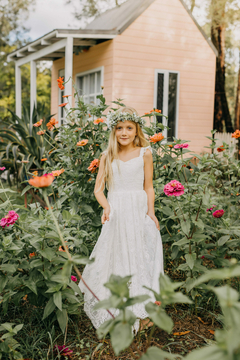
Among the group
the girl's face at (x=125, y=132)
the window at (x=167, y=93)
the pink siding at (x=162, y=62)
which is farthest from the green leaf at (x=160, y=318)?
the window at (x=167, y=93)

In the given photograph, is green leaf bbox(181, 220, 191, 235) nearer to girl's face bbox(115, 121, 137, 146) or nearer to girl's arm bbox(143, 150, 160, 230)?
girl's arm bbox(143, 150, 160, 230)

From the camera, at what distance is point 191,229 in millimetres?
2279

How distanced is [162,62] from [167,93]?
2.36ft

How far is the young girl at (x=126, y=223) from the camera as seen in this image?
2.31 meters

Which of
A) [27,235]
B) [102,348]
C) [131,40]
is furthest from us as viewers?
[131,40]

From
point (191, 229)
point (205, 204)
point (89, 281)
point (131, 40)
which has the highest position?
point (131, 40)

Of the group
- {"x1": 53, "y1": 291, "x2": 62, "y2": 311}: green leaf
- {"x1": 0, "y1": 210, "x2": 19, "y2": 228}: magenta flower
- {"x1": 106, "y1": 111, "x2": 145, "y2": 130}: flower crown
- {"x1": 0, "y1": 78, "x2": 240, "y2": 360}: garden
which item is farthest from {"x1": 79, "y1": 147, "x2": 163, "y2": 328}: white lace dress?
{"x1": 0, "y1": 210, "x2": 19, "y2": 228}: magenta flower

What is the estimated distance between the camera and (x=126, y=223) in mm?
2365

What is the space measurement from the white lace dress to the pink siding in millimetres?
5135

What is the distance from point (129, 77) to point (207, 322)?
6020 mm

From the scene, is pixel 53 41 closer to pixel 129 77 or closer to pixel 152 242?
pixel 129 77

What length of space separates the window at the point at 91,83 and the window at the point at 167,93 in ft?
4.43

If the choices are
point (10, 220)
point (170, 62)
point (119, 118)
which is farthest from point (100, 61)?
point (10, 220)

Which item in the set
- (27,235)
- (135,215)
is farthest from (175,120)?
(27,235)
